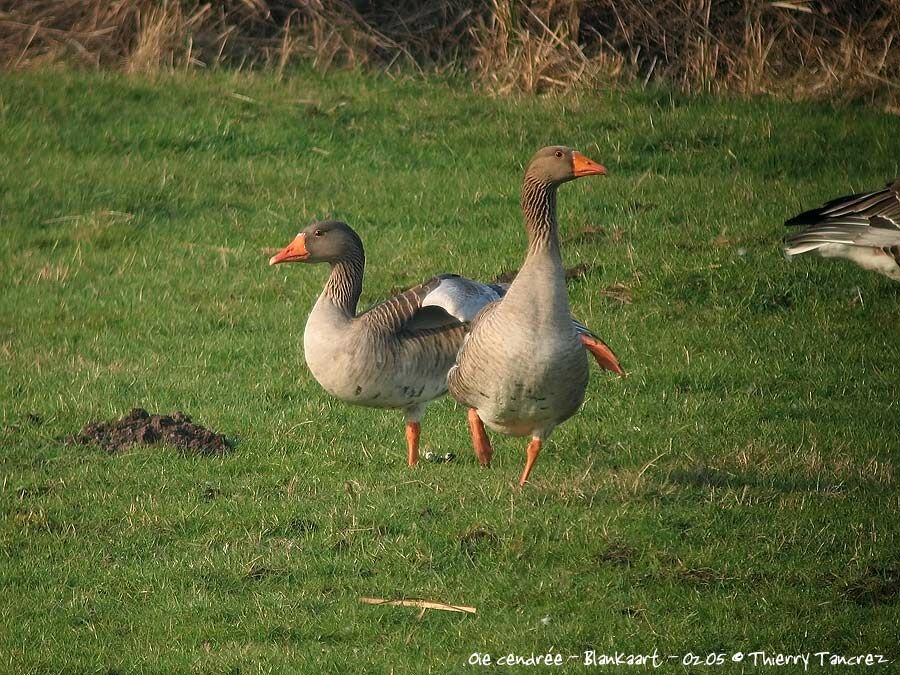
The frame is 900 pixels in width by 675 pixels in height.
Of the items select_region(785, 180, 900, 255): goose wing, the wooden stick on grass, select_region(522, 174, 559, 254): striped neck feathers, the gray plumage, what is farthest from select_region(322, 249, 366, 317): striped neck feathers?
select_region(785, 180, 900, 255): goose wing

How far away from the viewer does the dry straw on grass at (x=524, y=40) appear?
632 inches

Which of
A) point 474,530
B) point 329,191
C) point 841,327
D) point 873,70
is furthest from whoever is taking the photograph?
point 873,70

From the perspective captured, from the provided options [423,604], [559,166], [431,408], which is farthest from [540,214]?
[431,408]

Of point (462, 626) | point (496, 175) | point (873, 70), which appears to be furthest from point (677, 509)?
point (873, 70)

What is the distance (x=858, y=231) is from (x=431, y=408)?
141 inches

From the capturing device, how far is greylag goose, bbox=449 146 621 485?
7.22 metres

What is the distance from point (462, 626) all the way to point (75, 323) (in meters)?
6.31

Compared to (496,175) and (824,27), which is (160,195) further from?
(824,27)

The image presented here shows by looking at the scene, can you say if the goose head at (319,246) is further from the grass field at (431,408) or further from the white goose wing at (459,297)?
the grass field at (431,408)

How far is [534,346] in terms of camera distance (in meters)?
7.19

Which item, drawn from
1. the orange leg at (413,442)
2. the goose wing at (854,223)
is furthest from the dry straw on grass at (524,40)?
the orange leg at (413,442)

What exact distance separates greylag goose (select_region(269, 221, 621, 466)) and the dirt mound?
0.99m

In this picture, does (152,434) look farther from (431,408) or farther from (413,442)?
(431,408)

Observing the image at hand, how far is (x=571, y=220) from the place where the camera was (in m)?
12.9
